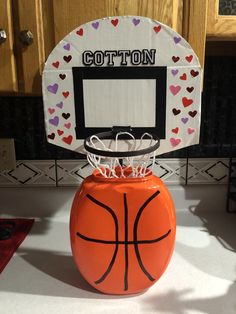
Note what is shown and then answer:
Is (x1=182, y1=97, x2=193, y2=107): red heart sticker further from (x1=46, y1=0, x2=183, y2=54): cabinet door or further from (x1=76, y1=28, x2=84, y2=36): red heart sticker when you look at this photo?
(x1=76, y1=28, x2=84, y2=36): red heart sticker

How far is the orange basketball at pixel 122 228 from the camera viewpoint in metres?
0.71

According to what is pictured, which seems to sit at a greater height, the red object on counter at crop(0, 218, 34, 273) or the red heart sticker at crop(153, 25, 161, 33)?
the red heart sticker at crop(153, 25, 161, 33)

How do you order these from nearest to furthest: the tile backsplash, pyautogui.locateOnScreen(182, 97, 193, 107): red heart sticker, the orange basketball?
the orange basketball, pyautogui.locateOnScreen(182, 97, 193, 107): red heart sticker, the tile backsplash

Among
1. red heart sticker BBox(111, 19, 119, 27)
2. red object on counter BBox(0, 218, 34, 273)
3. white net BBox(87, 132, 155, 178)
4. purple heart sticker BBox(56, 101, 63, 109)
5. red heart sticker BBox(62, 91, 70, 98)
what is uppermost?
red heart sticker BBox(111, 19, 119, 27)

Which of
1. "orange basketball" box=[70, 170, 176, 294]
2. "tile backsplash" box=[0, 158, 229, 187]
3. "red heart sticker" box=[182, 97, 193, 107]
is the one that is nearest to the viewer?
"orange basketball" box=[70, 170, 176, 294]

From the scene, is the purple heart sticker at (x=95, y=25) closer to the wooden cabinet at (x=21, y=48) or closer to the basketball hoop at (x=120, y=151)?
the wooden cabinet at (x=21, y=48)

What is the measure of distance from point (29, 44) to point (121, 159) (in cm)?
34

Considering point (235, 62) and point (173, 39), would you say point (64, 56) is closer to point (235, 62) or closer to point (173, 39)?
point (173, 39)

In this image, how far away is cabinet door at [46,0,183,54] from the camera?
0.75 metres

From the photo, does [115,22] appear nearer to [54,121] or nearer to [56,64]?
[56,64]

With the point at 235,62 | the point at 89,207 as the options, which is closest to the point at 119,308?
the point at 89,207

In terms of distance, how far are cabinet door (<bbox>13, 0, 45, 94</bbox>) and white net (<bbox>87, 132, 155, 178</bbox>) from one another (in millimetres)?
199

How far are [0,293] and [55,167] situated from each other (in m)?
0.47

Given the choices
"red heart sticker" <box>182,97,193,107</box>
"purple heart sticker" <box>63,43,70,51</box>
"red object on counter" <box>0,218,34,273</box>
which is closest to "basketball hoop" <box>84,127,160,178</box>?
"red heart sticker" <box>182,97,193,107</box>
